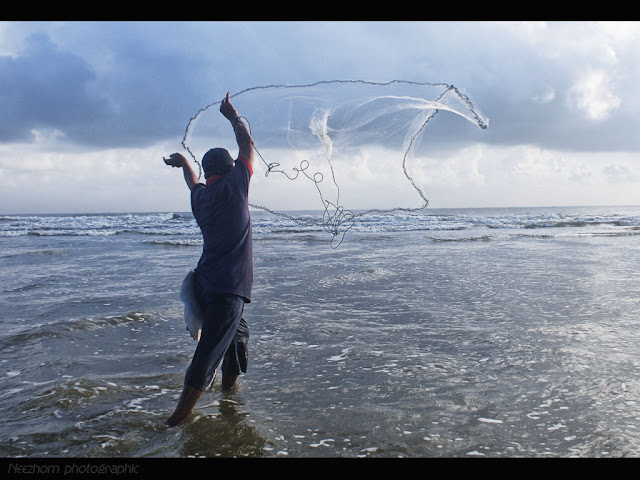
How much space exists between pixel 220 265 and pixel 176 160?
3.83ft

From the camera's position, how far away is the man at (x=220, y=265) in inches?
119

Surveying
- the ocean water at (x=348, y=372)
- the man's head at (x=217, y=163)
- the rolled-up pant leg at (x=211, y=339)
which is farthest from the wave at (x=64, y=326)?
the man's head at (x=217, y=163)

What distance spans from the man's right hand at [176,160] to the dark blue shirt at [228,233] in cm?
70

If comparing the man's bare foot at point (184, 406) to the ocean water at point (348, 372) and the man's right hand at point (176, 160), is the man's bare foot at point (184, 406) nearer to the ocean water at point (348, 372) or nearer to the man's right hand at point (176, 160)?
the ocean water at point (348, 372)

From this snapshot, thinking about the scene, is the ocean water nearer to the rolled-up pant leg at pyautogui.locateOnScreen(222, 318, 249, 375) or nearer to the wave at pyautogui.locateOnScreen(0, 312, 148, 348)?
the wave at pyautogui.locateOnScreen(0, 312, 148, 348)

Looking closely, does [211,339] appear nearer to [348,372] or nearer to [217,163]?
[217,163]

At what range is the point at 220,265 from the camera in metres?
3.10

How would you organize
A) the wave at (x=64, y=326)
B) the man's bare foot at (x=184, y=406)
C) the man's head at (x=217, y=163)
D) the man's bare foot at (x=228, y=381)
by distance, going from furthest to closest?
the wave at (x=64, y=326) < the man's bare foot at (x=228, y=381) < the man's head at (x=217, y=163) < the man's bare foot at (x=184, y=406)

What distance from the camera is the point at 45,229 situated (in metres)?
29.0

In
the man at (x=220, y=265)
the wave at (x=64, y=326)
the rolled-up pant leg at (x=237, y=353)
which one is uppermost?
the man at (x=220, y=265)

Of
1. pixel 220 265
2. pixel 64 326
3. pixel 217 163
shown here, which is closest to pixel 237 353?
pixel 220 265
